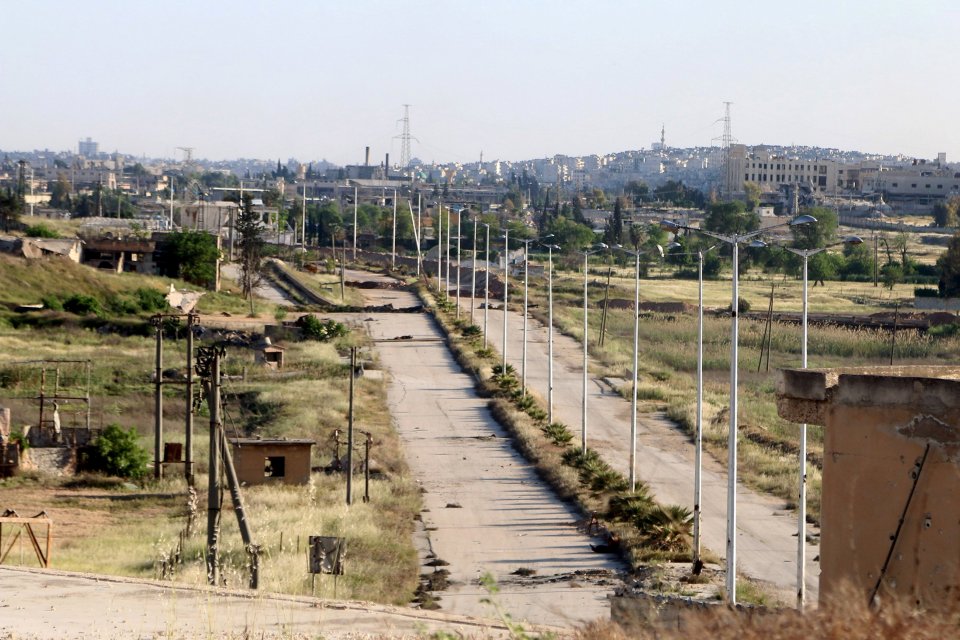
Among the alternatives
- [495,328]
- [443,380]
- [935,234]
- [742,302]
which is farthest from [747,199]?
[443,380]

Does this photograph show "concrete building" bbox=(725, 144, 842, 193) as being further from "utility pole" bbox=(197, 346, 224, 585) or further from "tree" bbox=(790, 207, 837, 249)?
"utility pole" bbox=(197, 346, 224, 585)

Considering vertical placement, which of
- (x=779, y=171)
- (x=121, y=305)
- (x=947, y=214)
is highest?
(x=779, y=171)

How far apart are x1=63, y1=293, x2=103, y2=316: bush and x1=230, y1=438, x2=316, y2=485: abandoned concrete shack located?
28611 millimetres

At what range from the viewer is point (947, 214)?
12575 centimetres

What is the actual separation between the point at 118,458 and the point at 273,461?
9.73 feet

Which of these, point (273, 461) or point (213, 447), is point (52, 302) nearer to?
point (273, 461)

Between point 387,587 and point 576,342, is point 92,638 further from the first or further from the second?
point 576,342

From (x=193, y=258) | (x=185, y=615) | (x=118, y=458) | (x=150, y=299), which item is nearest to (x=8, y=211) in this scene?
(x=193, y=258)

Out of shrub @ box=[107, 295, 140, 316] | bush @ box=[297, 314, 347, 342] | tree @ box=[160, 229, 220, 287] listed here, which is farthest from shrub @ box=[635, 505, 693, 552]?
tree @ box=[160, 229, 220, 287]

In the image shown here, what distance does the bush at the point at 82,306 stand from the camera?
173ft

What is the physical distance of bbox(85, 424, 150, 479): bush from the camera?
26.0m

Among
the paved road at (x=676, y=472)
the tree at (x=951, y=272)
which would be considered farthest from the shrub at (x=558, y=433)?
the tree at (x=951, y=272)

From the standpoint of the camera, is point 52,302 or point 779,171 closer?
point 52,302

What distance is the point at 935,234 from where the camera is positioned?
375 feet
